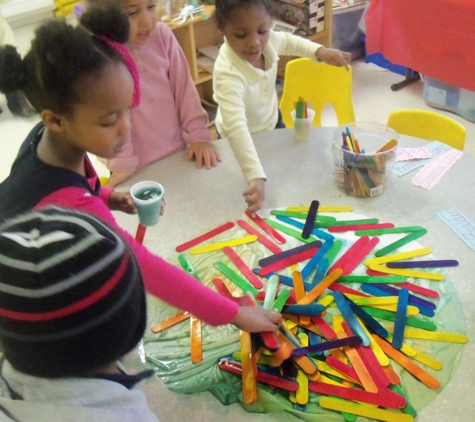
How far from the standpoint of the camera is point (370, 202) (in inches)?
43.9

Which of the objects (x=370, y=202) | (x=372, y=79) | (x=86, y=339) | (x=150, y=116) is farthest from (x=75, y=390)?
(x=372, y=79)

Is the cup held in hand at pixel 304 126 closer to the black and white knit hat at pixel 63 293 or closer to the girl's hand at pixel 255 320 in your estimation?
the girl's hand at pixel 255 320

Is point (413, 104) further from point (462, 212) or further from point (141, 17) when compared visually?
point (141, 17)

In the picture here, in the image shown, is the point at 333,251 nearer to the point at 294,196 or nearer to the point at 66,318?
the point at 294,196

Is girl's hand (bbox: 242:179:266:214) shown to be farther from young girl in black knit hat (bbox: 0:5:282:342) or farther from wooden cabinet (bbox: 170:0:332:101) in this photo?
wooden cabinet (bbox: 170:0:332:101)

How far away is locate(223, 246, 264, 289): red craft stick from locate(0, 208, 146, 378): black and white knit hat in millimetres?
489

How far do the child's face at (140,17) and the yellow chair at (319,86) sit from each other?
1.93 ft

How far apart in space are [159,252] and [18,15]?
6.69 feet

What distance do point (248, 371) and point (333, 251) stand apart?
13.6 inches

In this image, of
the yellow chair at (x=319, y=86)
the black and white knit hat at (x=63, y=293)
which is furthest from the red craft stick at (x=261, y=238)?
the yellow chair at (x=319, y=86)

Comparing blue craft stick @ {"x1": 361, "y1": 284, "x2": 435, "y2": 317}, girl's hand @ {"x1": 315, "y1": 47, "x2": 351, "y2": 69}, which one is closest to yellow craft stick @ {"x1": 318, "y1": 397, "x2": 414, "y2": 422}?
blue craft stick @ {"x1": 361, "y1": 284, "x2": 435, "y2": 317}

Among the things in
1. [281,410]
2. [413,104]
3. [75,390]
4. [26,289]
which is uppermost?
[26,289]

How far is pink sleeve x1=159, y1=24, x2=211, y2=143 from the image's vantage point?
1314mm

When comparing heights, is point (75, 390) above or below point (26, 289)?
below
